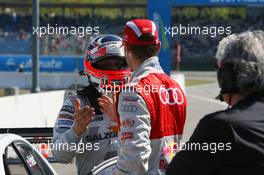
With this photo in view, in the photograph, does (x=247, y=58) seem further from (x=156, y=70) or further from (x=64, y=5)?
Result: (x=64, y=5)

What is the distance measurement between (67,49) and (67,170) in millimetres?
35758

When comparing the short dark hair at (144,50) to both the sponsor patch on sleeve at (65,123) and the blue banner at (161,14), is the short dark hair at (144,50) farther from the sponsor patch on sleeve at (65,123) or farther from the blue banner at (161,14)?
the blue banner at (161,14)

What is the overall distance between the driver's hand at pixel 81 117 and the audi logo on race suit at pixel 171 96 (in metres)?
0.62

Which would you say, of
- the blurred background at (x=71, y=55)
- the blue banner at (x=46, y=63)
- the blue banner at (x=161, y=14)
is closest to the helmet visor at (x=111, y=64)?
the blurred background at (x=71, y=55)

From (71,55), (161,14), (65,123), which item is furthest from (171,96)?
(71,55)

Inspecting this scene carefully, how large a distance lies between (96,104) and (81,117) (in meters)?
0.46

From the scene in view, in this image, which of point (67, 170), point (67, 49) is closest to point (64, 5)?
point (67, 49)

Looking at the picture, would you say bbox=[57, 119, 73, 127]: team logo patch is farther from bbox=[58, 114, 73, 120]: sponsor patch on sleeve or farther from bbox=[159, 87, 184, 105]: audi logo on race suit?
bbox=[159, 87, 184, 105]: audi logo on race suit

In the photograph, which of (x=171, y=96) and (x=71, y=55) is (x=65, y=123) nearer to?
(x=171, y=96)

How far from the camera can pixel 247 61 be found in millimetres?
2986

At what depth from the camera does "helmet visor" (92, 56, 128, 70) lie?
4.91 metres

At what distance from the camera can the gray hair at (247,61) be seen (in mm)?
2984

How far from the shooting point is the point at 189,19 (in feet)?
199

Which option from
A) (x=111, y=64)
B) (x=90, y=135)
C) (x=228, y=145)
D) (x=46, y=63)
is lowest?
(x=46, y=63)
